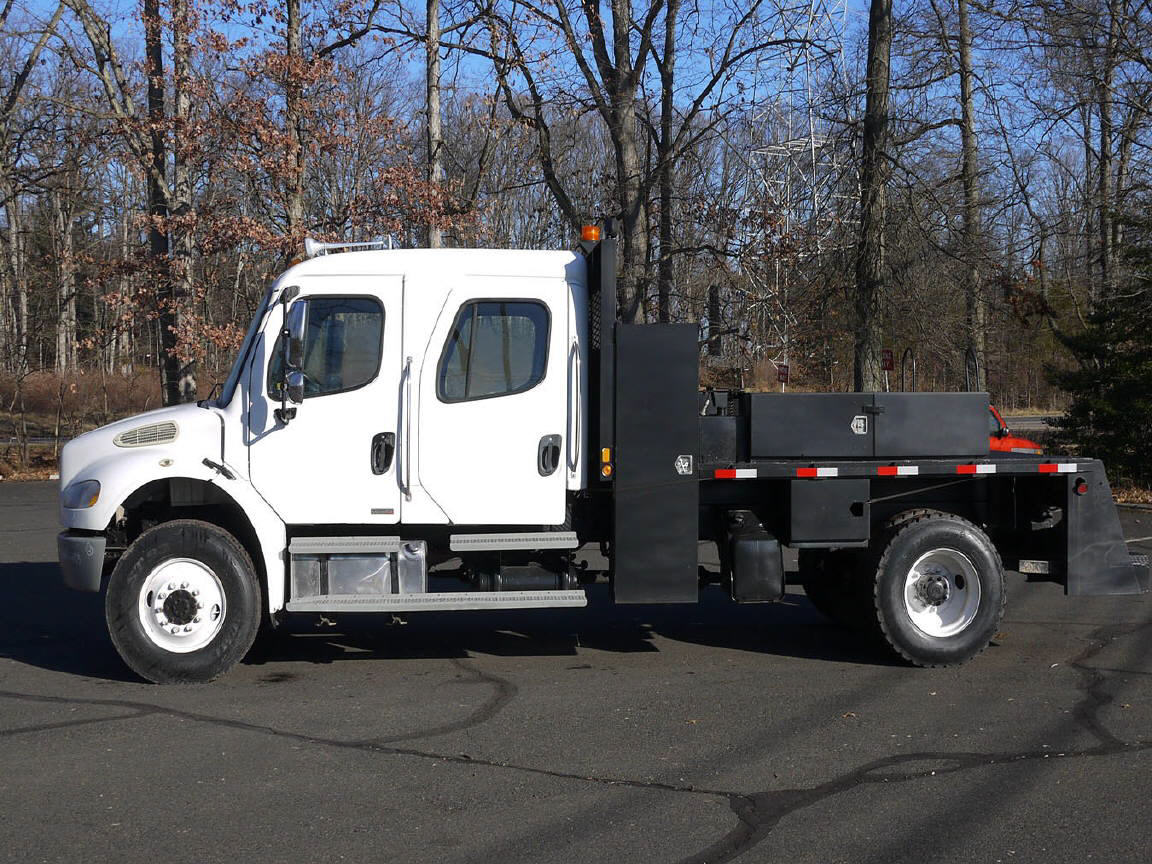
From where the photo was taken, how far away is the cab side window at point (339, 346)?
754 centimetres

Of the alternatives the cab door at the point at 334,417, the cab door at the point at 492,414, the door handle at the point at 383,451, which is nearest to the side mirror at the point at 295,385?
the cab door at the point at 334,417

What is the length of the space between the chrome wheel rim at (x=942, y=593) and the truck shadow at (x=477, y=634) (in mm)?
391

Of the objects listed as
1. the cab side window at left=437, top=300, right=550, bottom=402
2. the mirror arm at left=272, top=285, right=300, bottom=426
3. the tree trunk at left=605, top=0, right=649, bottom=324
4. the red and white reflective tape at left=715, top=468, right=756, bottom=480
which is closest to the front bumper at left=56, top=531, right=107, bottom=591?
the mirror arm at left=272, top=285, right=300, bottom=426

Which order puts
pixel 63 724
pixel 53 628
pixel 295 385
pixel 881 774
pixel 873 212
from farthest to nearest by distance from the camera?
pixel 873 212, pixel 53 628, pixel 295 385, pixel 63 724, pixel 881 774

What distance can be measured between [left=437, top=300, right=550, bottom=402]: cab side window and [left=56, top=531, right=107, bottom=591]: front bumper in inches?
94.8

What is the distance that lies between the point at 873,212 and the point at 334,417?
13176mm

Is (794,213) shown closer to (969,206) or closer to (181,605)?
(969,206)

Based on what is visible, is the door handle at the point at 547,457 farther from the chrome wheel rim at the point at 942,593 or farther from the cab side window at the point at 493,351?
the chrome wheel rim at the point at 942,593

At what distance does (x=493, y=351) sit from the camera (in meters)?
7.62

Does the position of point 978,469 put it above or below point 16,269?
below

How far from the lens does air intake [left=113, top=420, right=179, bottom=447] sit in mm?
7555

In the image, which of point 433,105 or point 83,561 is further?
point 433,105

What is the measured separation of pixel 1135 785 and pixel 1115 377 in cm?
1555

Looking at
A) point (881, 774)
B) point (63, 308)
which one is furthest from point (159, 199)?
point (881, 774)
